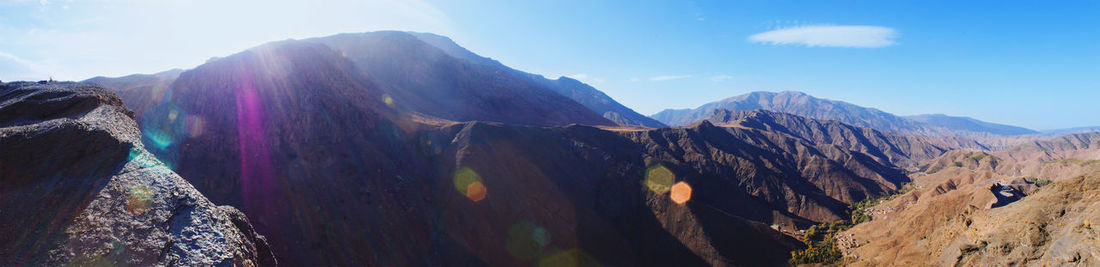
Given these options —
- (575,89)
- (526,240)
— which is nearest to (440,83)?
(526,240)

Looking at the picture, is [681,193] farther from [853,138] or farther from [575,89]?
[575,89]

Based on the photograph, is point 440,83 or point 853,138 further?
point 853,138

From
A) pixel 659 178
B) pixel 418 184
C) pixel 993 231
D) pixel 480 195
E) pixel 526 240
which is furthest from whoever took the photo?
pixel 659 178

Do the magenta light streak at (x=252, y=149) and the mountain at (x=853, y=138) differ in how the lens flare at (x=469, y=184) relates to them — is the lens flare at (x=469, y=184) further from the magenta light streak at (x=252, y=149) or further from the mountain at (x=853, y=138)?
the mountain at (x=853, y=138)

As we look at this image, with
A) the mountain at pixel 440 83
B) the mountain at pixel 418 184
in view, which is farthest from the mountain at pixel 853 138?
the mountain at pixel 418 184

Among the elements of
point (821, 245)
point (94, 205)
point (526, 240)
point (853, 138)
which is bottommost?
point (821, 245)

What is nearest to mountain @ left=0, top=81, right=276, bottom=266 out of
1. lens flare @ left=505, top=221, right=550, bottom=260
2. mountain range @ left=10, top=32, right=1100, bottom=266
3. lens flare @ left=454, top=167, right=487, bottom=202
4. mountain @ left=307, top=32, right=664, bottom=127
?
mountain range @ left=10, top=32, right=1100, bottom=266

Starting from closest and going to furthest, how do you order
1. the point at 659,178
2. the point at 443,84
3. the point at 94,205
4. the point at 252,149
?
the point at 94,205
the point at 252,149
the point at 659,178
the point at 443,84
